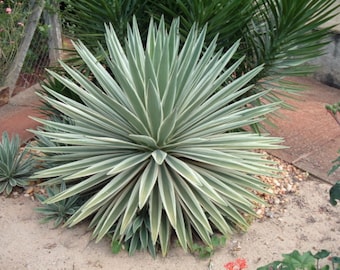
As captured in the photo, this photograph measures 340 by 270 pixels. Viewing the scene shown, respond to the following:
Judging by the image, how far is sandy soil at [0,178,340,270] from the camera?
3059 millimetres

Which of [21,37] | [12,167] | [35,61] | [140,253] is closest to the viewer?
[140,253]

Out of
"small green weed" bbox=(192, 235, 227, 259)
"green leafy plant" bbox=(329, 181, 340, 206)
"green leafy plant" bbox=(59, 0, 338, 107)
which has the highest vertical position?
"green leafy plant" bbox=(59, 0, 338, 107)

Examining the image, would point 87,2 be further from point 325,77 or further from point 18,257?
point 325,77

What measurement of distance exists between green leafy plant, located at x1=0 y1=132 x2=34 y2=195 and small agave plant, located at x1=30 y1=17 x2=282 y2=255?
1.49 feet

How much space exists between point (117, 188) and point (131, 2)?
1773 millimetres

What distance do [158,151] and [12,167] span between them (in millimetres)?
1268

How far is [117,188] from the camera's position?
117 inches

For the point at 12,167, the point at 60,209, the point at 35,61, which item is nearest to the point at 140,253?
the point at 60,209

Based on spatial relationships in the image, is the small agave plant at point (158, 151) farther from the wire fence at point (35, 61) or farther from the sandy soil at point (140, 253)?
the wire fence at point (35, 61)

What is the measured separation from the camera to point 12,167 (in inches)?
144

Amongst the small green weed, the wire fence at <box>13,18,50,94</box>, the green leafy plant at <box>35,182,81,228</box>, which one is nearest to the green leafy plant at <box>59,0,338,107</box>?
the green leafy plant at <box>35,182,81,228</box>

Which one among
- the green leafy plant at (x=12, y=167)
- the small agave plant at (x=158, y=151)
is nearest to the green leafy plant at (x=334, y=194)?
the small agave plant at (x=158, y=151)

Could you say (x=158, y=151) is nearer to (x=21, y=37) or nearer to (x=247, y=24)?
(x=247, y=24)

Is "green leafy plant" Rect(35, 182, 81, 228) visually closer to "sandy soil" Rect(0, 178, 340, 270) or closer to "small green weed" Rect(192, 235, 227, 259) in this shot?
"sandy soil" Rect(0, 178, 340, 270)
